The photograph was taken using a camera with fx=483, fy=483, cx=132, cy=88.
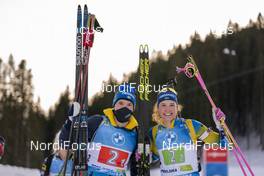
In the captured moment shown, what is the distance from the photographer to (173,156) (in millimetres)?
6129

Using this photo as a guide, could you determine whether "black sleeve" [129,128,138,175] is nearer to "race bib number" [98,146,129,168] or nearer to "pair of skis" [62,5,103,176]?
"race bib number" [98,146,129,168]

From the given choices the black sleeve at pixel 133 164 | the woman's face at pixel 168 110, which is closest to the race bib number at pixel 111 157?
the black sleeve at pixel 133 164

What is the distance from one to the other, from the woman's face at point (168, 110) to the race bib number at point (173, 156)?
428 millimetres

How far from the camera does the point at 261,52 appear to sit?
42250 mm

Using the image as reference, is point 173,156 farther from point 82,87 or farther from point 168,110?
point 82,87

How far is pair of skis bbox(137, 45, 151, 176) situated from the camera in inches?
241

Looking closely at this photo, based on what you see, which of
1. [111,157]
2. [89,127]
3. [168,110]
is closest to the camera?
[111,157]

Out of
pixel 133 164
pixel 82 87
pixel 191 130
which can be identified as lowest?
pixel 133 164

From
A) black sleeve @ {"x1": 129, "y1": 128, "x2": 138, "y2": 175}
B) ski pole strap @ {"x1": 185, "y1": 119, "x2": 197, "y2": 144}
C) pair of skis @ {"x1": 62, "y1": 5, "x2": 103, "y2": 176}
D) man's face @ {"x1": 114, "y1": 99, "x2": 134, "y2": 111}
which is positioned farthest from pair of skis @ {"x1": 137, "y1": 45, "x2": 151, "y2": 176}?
pair of skis @ {"x1": 62, "y1": 5, "x2": 103, "y2": 176}

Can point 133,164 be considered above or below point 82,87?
below

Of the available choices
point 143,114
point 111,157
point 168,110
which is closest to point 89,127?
point 111,157

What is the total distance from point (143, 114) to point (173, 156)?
69 cm

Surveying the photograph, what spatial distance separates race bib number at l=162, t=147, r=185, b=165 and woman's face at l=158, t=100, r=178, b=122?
428 mm

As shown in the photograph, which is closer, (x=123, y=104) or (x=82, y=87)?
(x=82, y=87)
